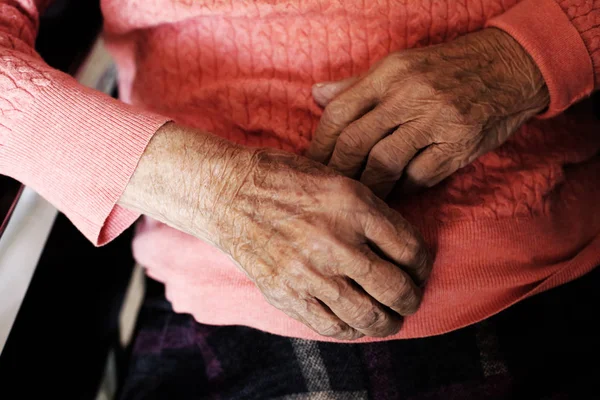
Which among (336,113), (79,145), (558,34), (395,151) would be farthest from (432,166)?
(79,145)

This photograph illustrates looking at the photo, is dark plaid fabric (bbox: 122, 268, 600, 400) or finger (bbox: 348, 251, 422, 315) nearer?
finger (bbox: 348, 251, 422, 315)

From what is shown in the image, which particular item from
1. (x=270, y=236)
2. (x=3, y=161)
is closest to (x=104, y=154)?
(x=3, y=161)

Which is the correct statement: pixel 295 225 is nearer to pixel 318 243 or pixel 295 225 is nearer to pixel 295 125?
pixel 318 243

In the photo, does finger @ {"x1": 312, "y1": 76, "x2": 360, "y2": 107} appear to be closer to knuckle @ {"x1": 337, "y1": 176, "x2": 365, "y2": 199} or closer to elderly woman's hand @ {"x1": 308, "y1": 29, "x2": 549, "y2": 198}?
elderly woman's hand @ {"x1": 308, "y1": 29, "x2": 549, "y2": 198}

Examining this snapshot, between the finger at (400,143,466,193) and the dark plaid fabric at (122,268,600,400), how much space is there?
264mm

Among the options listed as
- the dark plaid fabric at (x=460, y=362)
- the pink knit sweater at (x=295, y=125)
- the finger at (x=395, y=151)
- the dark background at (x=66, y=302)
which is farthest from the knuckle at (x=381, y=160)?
the dark background at (x=66, y=302)

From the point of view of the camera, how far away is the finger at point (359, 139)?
759mm

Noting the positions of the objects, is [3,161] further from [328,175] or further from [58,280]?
[328,175]

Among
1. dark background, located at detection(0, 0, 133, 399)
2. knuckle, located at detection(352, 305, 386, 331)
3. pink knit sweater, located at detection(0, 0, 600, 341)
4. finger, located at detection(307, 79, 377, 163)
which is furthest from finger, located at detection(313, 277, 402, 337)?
dark background, located at detection(0, 0, 133, 399)

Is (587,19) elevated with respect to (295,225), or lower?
elevated

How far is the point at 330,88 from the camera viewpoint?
2.65 ft

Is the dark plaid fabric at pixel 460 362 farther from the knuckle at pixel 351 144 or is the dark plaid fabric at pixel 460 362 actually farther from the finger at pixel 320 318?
the knuckle at pixel 351 144

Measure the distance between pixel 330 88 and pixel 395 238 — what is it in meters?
0.27

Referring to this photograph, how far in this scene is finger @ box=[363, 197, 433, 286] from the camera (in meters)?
0.69
